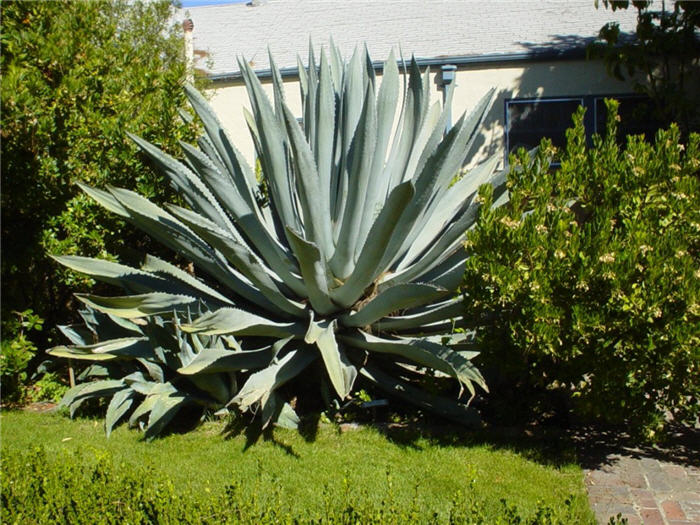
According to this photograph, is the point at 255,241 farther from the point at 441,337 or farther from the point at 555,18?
the point at 555,18

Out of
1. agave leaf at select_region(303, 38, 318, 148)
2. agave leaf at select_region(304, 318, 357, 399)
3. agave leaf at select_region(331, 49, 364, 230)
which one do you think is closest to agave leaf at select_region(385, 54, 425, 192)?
agave leaf at select_region(331, 49, 364, 230)

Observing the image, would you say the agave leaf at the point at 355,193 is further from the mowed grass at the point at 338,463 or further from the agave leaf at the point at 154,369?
the agave leaf at the point at 154,369

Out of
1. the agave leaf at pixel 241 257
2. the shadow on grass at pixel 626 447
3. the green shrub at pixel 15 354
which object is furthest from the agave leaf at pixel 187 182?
the shadow on grass at pixel 626 447

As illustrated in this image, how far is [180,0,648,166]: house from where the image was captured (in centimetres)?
1055

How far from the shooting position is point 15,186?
638 centimetres

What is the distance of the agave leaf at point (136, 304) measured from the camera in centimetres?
534

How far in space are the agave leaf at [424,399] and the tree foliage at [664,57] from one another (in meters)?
5.72

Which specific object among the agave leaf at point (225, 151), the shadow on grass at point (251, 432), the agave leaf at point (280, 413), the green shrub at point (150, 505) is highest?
the agave leaf at point (225, 151)

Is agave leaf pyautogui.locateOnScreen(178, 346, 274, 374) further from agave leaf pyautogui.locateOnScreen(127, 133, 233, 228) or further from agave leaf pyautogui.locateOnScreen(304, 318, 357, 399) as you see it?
agave leaf pyautogui.locateOnScreen(127, 133, 233, 228)

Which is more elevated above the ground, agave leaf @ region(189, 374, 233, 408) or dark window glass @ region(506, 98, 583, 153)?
dark window glass @ region(506, 98, 583, 153)

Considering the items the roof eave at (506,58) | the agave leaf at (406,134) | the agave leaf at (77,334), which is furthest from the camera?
the roof eave at (506,58)

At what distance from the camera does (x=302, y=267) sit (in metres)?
5.19

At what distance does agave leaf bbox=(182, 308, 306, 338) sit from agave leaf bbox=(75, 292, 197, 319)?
552mm

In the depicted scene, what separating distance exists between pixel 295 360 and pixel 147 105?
111 inches
